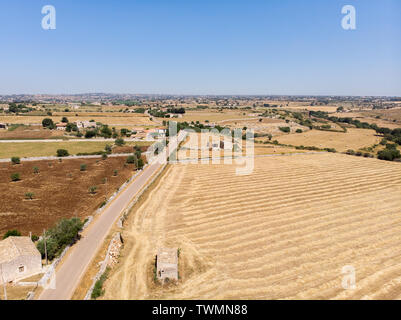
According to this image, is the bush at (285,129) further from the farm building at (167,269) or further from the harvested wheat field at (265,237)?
the farm building at (167,269)

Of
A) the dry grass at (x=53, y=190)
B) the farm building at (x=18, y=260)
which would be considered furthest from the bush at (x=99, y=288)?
the dry grass at (x=53, y=190)

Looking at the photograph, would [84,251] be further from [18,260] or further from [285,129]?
[285,129]

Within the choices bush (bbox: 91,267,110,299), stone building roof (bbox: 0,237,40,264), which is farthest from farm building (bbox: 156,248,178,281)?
stone building roof (bbox: 0,237,40,264)

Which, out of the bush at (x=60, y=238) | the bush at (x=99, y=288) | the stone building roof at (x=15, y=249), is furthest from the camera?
the bush at (x=60, y=238)

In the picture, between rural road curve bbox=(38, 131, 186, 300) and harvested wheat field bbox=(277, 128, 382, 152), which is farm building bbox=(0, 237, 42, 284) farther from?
harvested wheat field bbox=(277, 128, 382, 152)

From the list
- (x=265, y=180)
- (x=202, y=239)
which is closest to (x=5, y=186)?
(x=202, y=239)

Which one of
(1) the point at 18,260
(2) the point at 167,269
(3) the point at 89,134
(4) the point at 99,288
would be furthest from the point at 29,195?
(3) the point at 89,134

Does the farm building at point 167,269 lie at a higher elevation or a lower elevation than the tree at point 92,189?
lower
